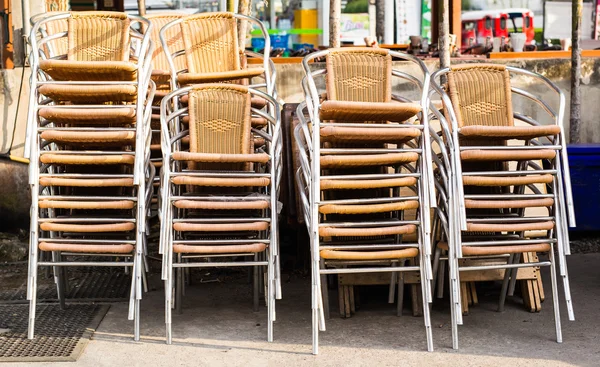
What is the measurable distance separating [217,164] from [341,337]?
143 cm

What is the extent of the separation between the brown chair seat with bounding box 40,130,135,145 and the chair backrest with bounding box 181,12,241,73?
3.37 feet

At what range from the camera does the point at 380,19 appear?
11.8 meters

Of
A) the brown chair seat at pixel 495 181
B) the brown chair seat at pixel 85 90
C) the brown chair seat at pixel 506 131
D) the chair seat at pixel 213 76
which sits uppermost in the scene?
the chair seat at pixel 213 76

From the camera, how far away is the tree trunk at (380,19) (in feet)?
38.4

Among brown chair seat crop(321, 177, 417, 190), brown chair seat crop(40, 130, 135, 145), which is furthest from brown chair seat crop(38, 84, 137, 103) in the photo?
brown chair seat crop(321, 177, 417, 190)

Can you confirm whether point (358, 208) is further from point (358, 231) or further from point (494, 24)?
point (494, 24)

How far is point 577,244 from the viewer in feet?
26.9

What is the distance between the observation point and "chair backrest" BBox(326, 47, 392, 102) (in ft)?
19.4

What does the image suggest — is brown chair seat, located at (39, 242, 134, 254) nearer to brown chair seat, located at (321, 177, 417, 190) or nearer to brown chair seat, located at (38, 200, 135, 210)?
brown chair seat, located at (38, 200, 135, 210)

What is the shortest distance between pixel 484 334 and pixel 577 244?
273cm

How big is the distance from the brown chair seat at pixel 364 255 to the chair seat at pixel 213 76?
150 cm

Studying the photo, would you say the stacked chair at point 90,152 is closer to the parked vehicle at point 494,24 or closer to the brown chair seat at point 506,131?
the brown chair seat at point 506,131

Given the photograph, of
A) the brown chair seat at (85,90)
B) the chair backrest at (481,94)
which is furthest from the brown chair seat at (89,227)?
the chair backrest at (481,94)

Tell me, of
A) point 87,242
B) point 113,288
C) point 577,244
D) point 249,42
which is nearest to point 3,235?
point 113,288
